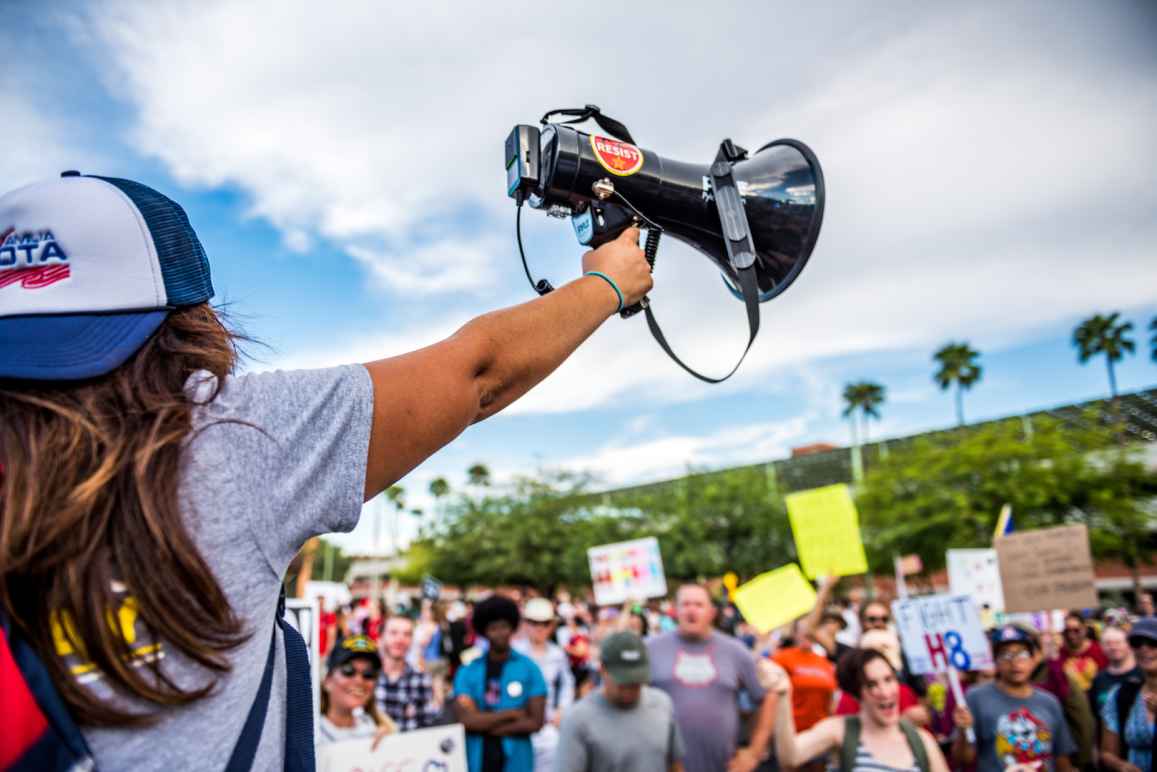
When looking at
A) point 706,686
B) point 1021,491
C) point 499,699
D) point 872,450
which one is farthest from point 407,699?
point 872,450

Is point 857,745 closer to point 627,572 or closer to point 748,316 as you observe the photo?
point 748,316

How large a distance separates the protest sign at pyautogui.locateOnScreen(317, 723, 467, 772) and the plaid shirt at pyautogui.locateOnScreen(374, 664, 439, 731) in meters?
1.01

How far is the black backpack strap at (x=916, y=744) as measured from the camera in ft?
14.3

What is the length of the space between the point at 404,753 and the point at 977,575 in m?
7.22

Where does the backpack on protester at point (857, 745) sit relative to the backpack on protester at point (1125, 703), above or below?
above

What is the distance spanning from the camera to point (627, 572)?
10.9 m

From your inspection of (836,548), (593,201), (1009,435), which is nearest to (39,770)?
(593,201)

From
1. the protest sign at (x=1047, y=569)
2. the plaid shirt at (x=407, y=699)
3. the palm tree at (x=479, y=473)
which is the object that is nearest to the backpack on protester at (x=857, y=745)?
the plaid shirt at (x=407, y=699)

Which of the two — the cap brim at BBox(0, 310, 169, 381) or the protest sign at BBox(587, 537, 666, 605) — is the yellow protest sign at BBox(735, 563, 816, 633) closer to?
the protest sign at BBox(587, 537, 666, 605)

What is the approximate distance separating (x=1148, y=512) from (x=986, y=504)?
5.84 m

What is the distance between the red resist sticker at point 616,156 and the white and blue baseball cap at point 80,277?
3.13ft

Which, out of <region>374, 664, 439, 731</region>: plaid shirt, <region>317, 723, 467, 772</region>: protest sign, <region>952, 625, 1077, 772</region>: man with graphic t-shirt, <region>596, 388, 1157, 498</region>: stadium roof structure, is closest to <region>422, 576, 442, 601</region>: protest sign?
<region>374, 664, 439, 731</region>: plaid shirt

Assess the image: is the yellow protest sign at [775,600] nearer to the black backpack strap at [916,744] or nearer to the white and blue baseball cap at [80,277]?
the black backpack strap at [916,744]

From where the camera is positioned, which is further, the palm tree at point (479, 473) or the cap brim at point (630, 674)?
the palm tree at point (479, 473)
